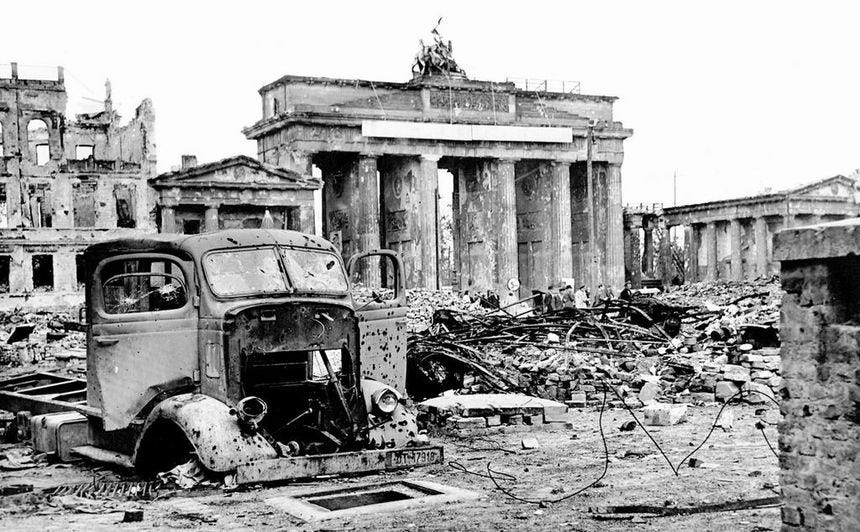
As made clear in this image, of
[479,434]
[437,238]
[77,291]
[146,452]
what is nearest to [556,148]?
[437,238]

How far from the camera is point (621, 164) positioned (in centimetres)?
5444

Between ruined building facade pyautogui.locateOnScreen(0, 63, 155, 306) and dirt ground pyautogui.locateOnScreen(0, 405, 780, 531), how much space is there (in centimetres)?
3814

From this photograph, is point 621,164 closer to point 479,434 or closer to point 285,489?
point 479,434

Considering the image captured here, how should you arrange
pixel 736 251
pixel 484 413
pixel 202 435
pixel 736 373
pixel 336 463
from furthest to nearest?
pixel 736 251 < pixel 736 373 < pixel 484 413 < pixel 336 463 < pixel 202 435

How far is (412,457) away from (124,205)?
47.5 meters

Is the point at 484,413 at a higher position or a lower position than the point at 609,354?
lower

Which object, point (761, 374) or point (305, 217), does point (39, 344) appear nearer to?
point (305, 217)

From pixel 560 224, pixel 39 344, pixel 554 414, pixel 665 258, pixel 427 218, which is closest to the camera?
pixel 554 414

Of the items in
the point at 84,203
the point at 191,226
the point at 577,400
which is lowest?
the point at 577,400

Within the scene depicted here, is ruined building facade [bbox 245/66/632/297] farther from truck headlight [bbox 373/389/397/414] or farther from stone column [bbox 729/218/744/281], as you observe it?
truck headlight [bbox 373/389/397/414]

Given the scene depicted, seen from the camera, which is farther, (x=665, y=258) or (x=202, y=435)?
(x=665, y=258)

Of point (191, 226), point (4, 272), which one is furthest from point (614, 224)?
point (4, 272)

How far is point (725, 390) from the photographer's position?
47.0ft

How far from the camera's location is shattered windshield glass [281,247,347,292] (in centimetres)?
932
